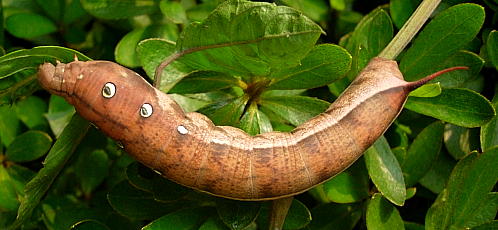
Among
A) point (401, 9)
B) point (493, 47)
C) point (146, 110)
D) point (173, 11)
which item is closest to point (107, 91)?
point (146, 110)

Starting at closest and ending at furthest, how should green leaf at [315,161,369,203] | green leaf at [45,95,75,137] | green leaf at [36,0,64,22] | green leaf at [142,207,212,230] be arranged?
green leaf at [142,207,212,230] < green leaf at [315,161,369,203] < green leaf at [45,95,75,137] < green leaf at [36,0,64,22]

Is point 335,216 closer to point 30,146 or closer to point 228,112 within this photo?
point 228,112

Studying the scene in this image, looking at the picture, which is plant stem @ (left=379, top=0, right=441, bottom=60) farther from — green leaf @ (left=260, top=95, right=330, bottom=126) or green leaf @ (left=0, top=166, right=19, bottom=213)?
green leaf @ (left=0, top=166, right=19, bottom=213)

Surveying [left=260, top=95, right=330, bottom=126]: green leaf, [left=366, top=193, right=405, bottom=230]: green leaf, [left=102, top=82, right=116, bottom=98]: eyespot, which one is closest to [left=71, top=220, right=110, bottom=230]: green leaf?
[left=102, top=82, right=116, bottom=98]: eyespot

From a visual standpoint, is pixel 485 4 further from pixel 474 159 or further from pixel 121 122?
pixel 121 122

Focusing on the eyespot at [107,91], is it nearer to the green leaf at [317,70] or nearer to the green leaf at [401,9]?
the green leaf at [317,70]

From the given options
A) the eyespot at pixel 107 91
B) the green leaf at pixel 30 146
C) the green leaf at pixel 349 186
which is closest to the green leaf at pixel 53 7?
the green leaf at pixel 30 146

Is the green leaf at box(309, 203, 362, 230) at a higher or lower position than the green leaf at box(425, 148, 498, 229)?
lower

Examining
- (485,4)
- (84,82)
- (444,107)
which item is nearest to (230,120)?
(84,82)
